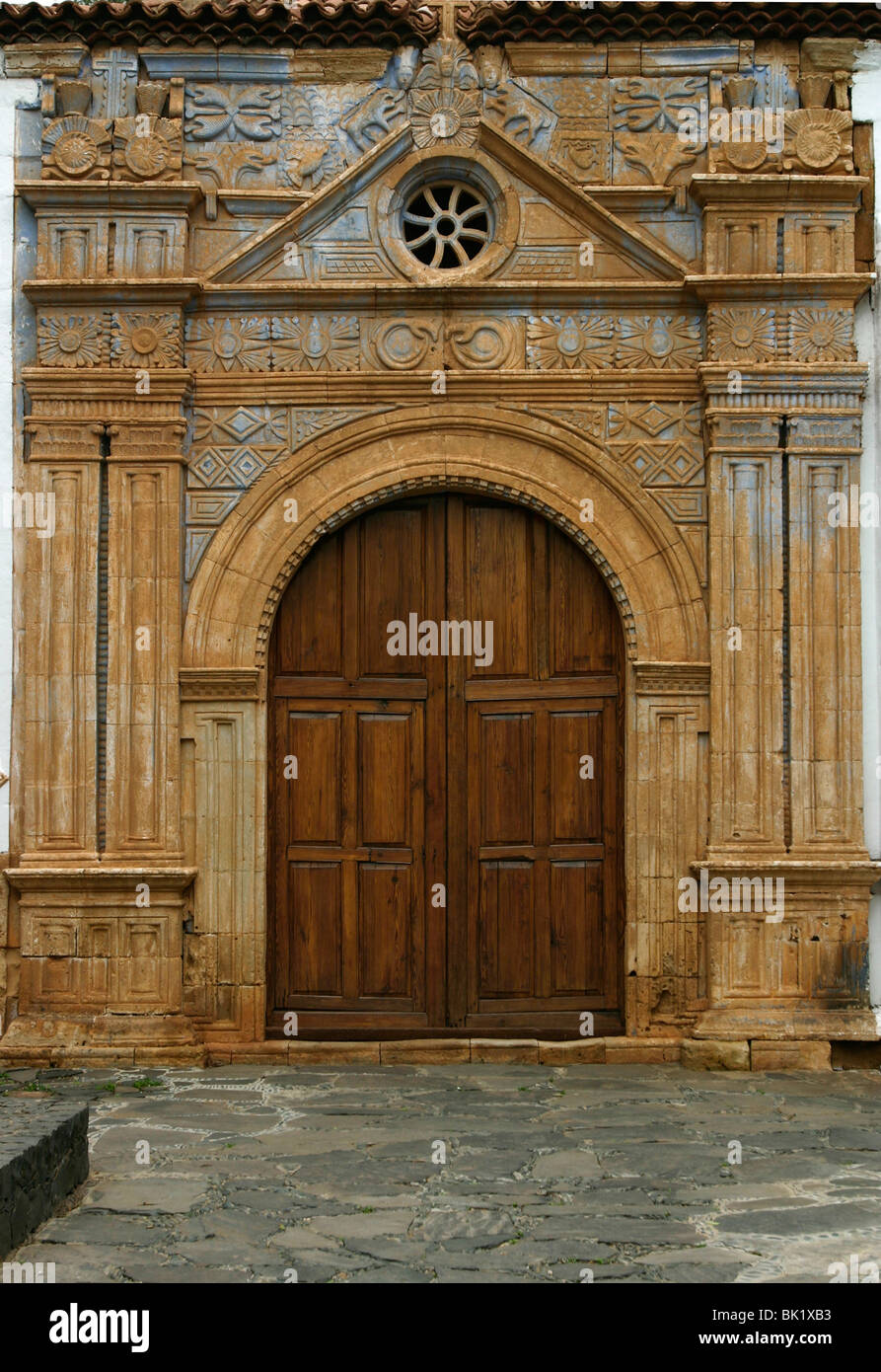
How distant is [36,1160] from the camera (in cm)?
503

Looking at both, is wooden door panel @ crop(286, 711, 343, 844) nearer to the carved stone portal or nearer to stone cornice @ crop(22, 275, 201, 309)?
the carved stone portal

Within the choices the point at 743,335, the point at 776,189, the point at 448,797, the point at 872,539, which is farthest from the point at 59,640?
the point at 776,189

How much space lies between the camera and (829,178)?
8414 millimetres

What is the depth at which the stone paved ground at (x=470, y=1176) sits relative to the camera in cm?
493

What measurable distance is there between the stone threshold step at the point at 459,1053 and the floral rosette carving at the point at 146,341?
3.64m

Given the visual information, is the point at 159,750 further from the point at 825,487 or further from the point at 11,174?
the point at 825,487

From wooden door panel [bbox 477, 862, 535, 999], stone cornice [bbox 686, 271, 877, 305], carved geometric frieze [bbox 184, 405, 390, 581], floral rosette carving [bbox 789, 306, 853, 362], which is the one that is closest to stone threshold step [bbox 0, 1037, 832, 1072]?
wooden door panel [bbox 477, 862, 535, 999]

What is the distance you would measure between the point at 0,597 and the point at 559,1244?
493 cm

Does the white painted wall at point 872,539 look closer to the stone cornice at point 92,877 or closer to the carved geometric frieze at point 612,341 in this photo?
the carved geometric frieze at point 612,341

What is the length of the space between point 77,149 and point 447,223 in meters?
2.05

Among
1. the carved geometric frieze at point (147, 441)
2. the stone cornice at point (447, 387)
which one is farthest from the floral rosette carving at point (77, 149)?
the carved geometric frieze at point (147, 441)

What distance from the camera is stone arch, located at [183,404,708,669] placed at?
27.8ft

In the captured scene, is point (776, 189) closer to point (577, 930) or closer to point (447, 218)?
point (447, 218)

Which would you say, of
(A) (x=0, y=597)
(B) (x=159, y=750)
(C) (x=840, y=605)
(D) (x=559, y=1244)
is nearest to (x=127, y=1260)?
(D) (x=559, y=1244)
